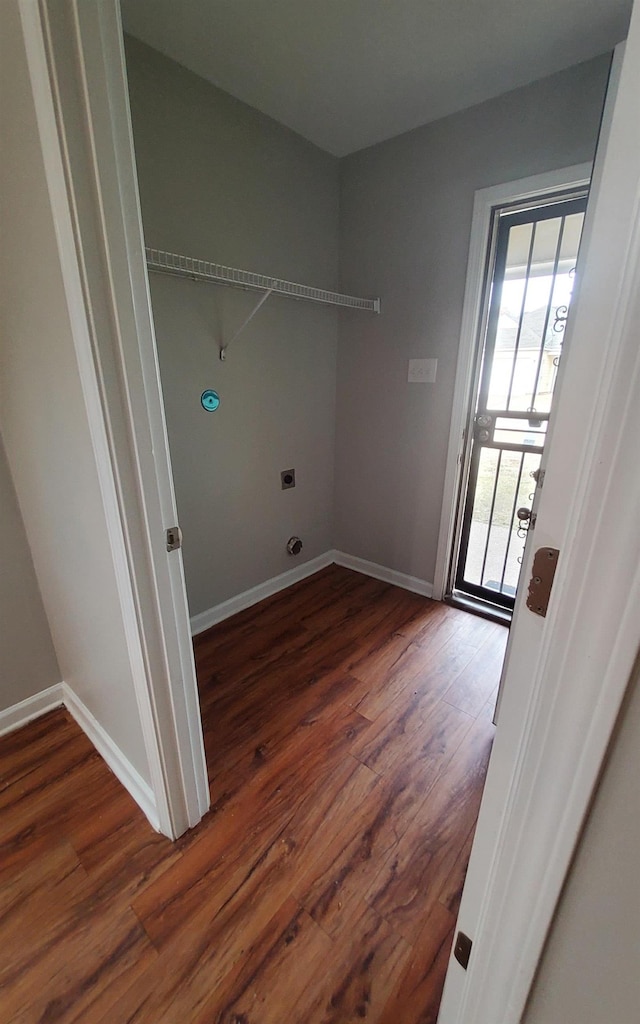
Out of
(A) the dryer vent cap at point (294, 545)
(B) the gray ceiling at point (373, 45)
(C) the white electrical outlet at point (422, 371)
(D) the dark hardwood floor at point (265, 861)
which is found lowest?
(D) the dark hardwood floor at point (265, 861)

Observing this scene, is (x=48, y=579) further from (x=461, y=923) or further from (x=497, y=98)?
(x=497, y=98)

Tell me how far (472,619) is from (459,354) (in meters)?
1.47

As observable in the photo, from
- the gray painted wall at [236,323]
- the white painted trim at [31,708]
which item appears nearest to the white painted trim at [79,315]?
the white painted trim at [31,708]

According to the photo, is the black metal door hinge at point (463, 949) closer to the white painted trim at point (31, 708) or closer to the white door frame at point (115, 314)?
the white door frame at point (115, 314)

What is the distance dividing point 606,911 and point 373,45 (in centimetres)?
239

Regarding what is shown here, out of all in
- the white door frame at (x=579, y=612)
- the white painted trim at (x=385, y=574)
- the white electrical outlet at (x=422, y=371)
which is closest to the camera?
the white door frame at (x=579, y=612)

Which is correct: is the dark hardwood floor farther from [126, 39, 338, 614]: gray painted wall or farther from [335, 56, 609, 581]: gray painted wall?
[335, 56, 609, 581]: gray painted wall

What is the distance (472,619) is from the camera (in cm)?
234

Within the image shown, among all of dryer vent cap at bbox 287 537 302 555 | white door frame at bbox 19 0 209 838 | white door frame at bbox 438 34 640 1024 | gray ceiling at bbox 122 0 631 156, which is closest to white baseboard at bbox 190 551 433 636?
dryer vent cap at bbox 287 537 302 555

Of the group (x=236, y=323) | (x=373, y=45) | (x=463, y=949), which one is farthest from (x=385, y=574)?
(x=373, y=45)

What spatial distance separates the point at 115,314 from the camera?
788mm

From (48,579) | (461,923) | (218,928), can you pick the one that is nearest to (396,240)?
(48,579)

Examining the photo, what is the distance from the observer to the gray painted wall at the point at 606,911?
17.3 inches

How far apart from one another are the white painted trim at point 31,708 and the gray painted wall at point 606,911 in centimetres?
185
